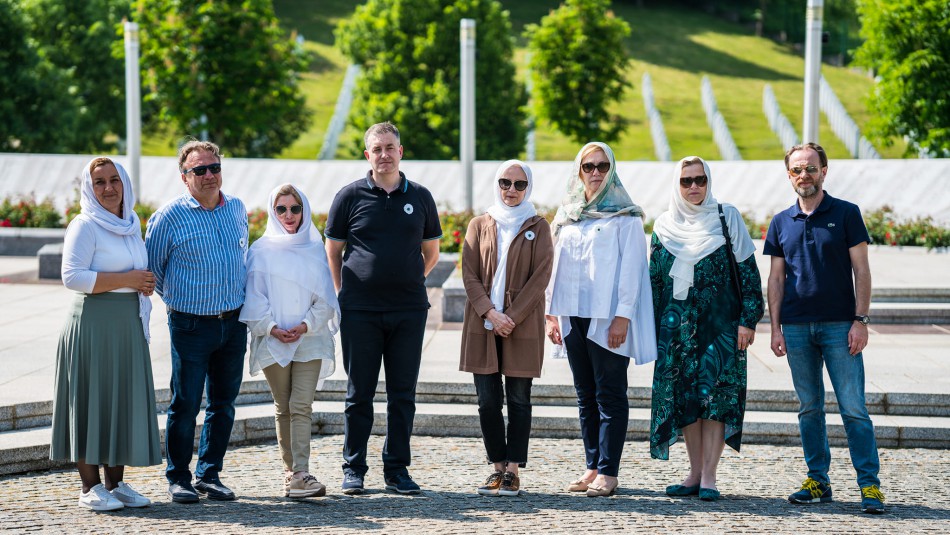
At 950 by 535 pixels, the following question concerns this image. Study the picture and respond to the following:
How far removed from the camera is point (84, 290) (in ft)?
18.3

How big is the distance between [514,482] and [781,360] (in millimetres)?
3940

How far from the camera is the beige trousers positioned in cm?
597

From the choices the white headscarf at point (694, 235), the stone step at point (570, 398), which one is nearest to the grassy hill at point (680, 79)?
the stone step at point (570, 398)

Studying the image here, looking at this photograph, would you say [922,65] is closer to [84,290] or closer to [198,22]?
[198,22]

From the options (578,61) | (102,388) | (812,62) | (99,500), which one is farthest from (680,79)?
(99,500)

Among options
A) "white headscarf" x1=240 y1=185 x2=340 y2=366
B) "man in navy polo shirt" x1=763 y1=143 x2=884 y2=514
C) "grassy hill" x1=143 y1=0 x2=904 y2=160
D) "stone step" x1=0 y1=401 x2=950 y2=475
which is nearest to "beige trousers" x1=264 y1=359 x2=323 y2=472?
"white headscarf" x1=240 y1=185 x2=340 y2=366

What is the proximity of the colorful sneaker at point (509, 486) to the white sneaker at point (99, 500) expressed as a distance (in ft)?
6.69

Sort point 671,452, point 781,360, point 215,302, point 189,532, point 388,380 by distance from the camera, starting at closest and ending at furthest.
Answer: point 189,532
point 215,302
point 388,380
point 671,452
point 781,360

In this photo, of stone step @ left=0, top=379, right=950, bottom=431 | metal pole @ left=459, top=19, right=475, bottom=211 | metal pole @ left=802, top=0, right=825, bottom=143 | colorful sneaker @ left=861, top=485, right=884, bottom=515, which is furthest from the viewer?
metal pole @ left=459, top=19, right=475, bottom=211

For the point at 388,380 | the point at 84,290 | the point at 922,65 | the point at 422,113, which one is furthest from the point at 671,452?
the point at 422,113

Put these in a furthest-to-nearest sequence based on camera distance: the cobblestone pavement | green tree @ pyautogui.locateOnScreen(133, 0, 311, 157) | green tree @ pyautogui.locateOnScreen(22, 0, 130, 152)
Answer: green tree @ pyautogui.locateOnScreen(22, 0, 130, 152)
green tree @ pyautogui.locateOnScreen(133, 0, 311, 157)
the cobblestone pavement

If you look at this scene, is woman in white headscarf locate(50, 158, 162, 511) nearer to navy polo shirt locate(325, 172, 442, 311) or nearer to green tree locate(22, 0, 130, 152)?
navy polo shirt locate(325, 172, 442, 311)

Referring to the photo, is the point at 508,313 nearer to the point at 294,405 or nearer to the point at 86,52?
the point at 294,405

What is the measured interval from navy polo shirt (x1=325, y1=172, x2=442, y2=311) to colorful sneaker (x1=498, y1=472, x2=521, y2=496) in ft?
3.53
